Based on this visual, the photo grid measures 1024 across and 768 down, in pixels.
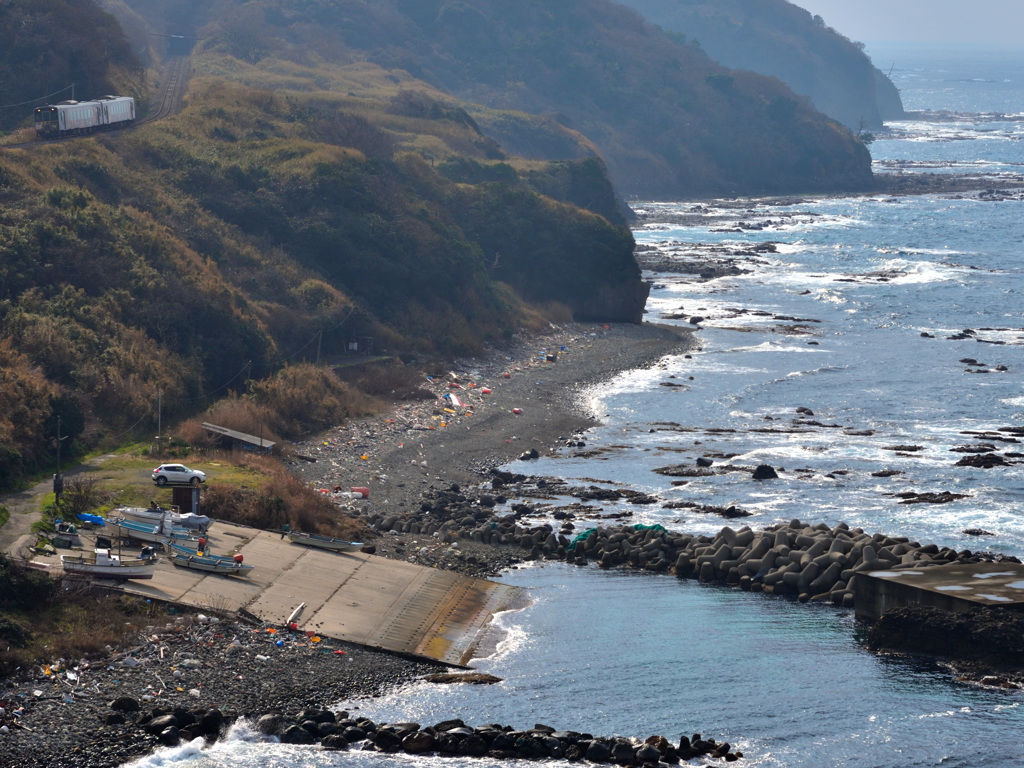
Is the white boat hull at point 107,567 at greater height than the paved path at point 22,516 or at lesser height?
lesser

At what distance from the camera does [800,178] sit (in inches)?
6624

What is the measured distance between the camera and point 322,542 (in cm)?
3716

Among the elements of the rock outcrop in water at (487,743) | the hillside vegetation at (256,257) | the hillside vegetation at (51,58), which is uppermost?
the hillside vegetation at (51,58)

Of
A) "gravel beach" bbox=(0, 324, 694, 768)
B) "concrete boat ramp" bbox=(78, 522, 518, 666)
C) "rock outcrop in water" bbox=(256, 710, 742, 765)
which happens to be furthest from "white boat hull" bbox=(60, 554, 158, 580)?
"rock outcrop in water" bbox=(256, 710, 742, 765)

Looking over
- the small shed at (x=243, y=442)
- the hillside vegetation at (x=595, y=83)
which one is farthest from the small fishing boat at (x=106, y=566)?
the hillside vegetation at (x=595, y=83)

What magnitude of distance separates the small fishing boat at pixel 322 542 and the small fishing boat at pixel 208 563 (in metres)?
3.50

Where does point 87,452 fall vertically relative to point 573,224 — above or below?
below

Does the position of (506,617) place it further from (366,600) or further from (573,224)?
(573,224)

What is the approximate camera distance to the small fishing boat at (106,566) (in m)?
31.0

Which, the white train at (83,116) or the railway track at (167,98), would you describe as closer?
the railway track at (167,98)

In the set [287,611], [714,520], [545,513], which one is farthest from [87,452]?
[714,520]

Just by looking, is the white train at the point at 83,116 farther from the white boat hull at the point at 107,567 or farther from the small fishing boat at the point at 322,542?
the white boat hull at the point at 107,567

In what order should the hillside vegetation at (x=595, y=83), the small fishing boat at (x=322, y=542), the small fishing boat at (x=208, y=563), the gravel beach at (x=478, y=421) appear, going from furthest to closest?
the hillside vegetation at (x=595, y=83), the gravel beach at (x=478, y=421), the small fishing boat at (x=322, y=542), the small fishing boat at (x=208, y=563)

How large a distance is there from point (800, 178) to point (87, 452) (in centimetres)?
14278
